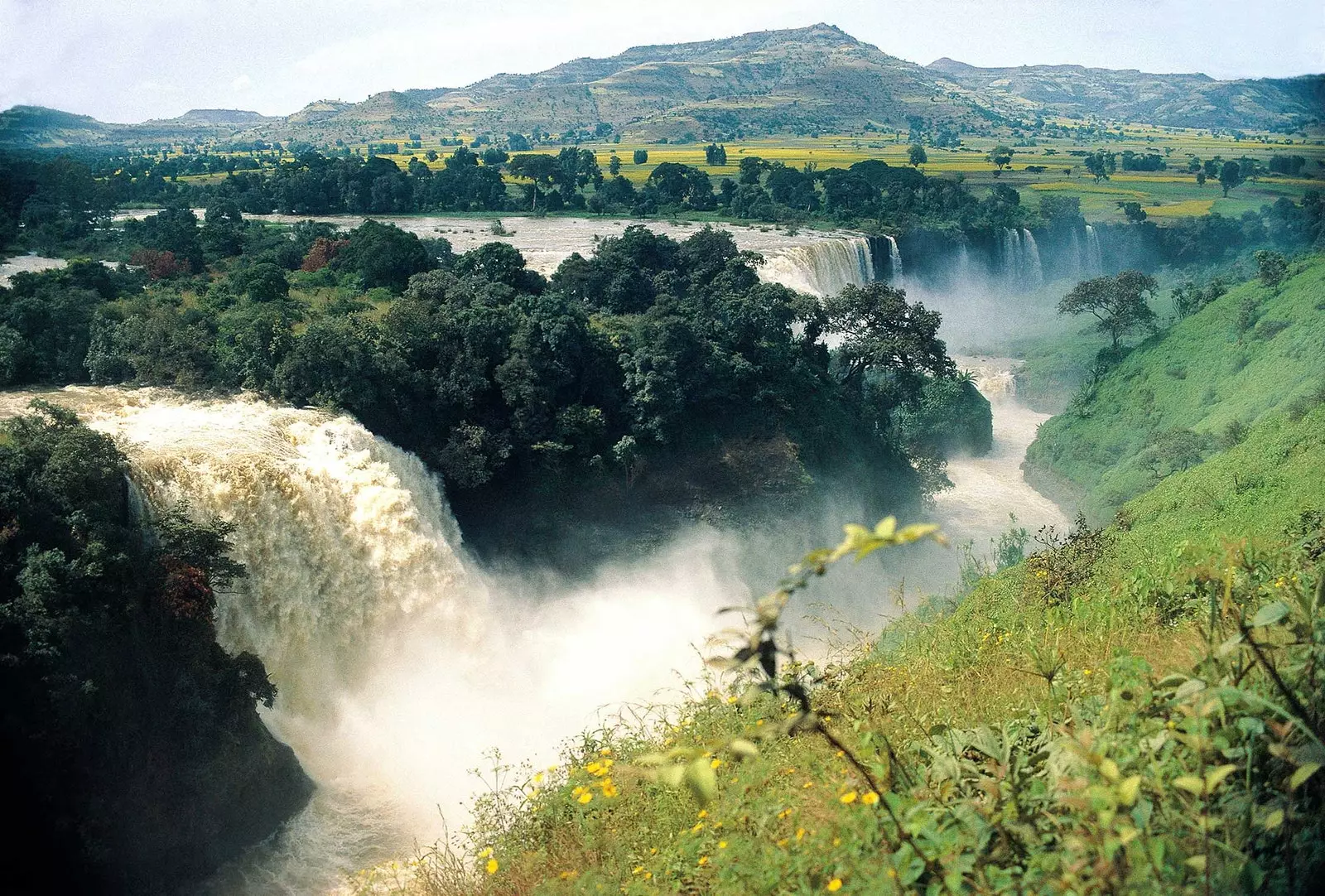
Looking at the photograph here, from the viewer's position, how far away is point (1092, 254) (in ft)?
199

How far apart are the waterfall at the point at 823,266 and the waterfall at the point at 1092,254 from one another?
66.1 ft

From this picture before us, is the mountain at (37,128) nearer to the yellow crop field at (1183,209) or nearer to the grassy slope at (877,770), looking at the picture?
the grassy slope at (877,770)

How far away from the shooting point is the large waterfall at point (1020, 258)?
190 ft

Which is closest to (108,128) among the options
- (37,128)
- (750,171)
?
(37,128)

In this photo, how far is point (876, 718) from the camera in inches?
227

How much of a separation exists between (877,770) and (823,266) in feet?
130

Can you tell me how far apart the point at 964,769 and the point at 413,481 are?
56.9 ft

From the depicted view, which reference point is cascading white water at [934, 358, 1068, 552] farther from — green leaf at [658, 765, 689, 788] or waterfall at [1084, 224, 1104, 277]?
green leaf at [658, 765, 689, 788]

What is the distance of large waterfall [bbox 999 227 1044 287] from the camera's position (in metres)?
58.0

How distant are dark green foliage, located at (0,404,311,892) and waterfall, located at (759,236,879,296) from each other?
26482 millimetres

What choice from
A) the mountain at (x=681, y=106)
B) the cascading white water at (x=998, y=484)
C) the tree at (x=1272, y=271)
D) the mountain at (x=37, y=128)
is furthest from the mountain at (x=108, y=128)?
the tree at (x=1272, y=271)

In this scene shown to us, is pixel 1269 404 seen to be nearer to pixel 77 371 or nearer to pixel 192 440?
pixel 192 440

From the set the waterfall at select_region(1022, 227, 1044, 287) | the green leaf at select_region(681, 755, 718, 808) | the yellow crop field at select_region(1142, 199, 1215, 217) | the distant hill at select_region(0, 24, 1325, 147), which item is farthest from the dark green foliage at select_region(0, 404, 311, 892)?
the distant hill at select_region(0, 24, 1325, 147)

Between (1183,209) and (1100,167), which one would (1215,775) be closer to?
(1183,209)
